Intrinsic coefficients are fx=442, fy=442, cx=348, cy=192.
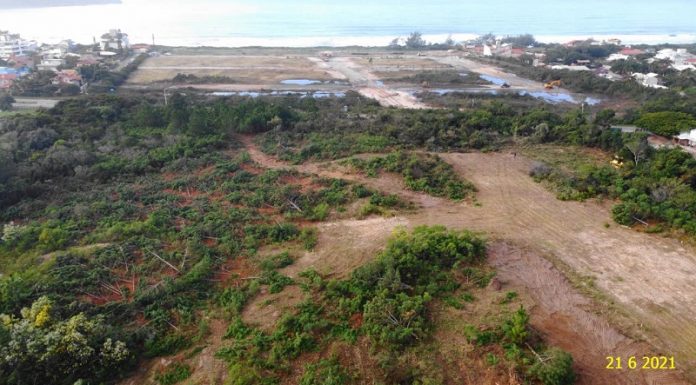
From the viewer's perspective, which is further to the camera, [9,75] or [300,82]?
[300,82]

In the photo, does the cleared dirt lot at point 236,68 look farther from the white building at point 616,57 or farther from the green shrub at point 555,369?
the green shrub at point 555,369

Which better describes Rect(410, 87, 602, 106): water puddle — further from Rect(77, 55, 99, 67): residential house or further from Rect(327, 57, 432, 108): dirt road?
Rect(77, 55, 99, 67): residential house

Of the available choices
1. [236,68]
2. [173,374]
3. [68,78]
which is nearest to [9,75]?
[68,78]

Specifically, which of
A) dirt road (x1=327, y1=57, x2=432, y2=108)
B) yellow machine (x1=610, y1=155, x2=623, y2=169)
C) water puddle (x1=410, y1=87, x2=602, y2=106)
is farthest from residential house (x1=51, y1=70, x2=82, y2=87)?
yellow machine (x1=610, y1=155, x2=623, y2=169)

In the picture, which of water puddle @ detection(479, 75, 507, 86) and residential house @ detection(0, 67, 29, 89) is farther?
water puddle @ detection(479, 75, 507, 86)

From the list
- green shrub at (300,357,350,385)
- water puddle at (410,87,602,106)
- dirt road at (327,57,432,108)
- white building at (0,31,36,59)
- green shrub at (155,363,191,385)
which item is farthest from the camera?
white building at (0,31,36,59)
